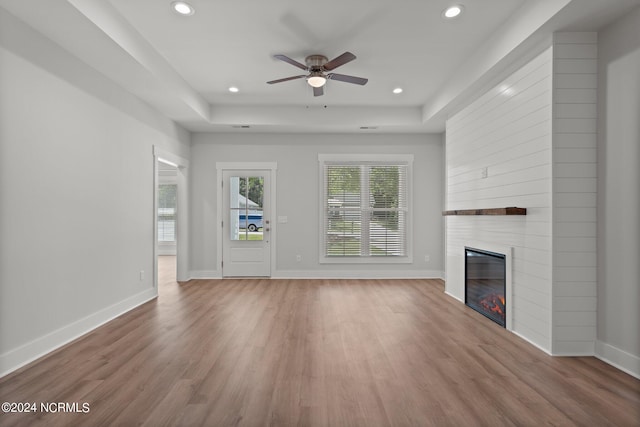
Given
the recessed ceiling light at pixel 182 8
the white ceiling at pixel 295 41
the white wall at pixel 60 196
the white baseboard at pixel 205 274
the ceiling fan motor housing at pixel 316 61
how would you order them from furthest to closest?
the white baseboard at pixel 205 274
the ceiling fan motor housing at pixel 316 61
the recessed ceiling light at pixel 182 8
the white ceiling at pixel 295 41
the white wall at pixel 60 196

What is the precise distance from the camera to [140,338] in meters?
3.28

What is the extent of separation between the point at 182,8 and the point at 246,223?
4.02 meters

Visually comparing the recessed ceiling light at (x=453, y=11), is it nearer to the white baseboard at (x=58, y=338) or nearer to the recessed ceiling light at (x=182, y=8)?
the recessed ceiling light at (x=182, y=8)

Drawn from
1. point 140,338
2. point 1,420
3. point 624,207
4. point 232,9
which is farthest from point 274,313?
point 624,207

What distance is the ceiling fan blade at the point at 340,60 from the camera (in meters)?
3.44

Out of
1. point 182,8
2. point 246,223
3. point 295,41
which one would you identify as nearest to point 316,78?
point 295,41

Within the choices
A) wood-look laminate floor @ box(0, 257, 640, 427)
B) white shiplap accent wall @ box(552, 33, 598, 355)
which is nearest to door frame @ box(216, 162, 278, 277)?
wood-look laminate floor @ box(0, 257, 640, 427)

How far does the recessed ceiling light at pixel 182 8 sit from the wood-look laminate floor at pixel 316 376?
299 cm

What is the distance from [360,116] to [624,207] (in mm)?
3991

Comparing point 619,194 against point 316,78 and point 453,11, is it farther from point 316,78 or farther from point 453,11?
point 316,78

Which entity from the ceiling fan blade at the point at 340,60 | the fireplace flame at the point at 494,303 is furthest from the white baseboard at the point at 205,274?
the fireplace flame at the point at 494,303

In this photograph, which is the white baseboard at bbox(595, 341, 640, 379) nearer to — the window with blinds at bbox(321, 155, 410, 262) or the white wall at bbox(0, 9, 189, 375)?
the window with blinds at bbox(321, 155, 410, 262)

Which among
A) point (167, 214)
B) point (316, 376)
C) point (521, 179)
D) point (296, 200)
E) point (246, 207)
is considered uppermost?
point (521, 179)

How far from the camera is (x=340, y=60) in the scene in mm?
3557
